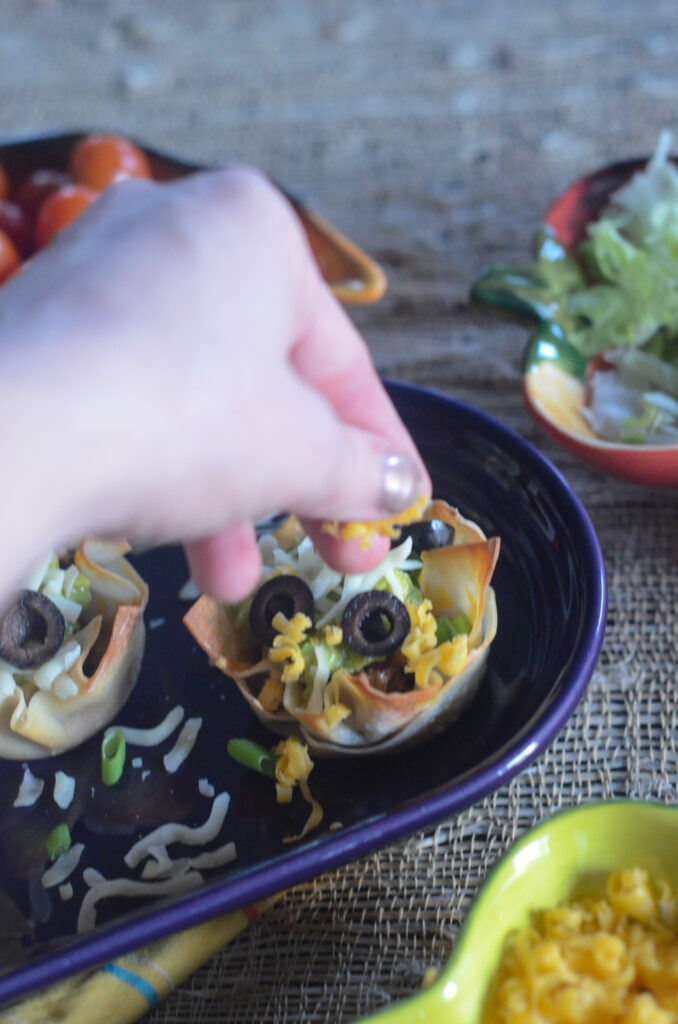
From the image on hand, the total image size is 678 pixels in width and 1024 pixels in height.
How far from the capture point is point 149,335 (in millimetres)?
687

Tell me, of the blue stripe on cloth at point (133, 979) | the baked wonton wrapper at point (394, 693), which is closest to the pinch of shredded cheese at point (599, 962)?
the baked wonton wrapper at point (394, 693)

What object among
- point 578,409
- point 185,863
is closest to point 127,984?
point 185,863

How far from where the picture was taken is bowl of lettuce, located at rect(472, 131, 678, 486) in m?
1.45

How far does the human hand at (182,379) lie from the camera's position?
0.65 metres

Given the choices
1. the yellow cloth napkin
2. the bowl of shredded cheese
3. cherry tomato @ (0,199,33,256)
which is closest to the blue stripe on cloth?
the yellow cloth napkin

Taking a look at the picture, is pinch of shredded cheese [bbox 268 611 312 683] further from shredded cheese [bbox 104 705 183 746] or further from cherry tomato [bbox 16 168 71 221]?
cherry tomato [bbox 16 168 71 221]

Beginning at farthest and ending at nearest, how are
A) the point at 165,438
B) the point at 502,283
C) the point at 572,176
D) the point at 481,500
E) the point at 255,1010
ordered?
the point at 572,176 → the point at 502,283 → the point at 481,500 → the point at 255,1010 → the point at 165,438

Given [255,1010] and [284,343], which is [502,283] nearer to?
[284,343]

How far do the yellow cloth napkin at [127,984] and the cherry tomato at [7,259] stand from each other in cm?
127

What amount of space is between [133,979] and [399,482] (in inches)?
23.1

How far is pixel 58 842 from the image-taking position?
1114 mm

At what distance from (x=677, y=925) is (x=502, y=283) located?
1061mm

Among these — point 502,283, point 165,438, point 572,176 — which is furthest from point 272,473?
point 572,176

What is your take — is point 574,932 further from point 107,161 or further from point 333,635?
point 107,161
